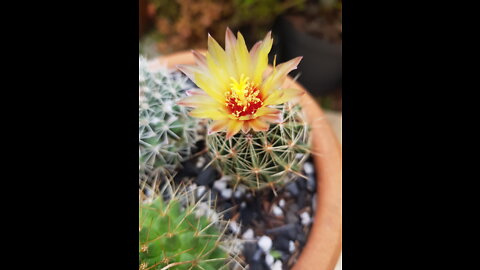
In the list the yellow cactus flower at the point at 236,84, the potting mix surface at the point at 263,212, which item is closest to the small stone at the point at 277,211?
the potting mix surface at the point at 263,212

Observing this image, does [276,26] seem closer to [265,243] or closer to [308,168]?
[308,168]

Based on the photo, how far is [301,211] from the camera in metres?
1.13

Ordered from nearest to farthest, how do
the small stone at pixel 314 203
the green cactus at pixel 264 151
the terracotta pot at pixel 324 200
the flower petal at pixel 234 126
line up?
the flower petal at pixel 234 126 < the green cactus at pixel 264 151 < the terracotta pot at pixel 324 200 < the small stone at pixel 314 203

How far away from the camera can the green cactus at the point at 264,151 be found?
924 millimetres

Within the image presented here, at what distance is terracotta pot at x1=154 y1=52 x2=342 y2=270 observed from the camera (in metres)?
1.03

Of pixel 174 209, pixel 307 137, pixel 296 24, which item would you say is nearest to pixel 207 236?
pixel 174 209

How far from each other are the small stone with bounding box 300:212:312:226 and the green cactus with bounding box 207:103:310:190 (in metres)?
0.12

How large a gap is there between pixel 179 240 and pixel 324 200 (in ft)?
1.29

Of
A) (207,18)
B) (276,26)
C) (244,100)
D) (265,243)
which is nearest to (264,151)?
(244,100)

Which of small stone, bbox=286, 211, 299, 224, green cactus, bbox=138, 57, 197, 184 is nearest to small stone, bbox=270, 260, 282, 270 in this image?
small stone, bbox=286, 211, 299, 224

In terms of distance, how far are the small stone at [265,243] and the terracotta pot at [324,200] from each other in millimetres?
78

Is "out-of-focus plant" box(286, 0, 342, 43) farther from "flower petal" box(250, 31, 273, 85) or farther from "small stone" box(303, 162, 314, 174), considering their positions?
"flower petal" box(250, 31, 273, 85)

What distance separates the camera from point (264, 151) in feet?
3.08

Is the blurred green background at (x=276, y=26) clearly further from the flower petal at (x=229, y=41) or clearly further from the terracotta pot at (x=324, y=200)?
the flower petal at (x=229, y=41)
